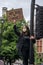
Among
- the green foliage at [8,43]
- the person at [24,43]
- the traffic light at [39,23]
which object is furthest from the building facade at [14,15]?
the green foliage at [8,43]

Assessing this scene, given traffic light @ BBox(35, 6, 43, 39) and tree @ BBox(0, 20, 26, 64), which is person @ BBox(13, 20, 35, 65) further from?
tree @ BBox(0, 20, 26, 64)

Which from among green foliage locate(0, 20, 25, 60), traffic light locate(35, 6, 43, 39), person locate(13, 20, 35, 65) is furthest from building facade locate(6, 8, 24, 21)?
green foliage locate(0, 20, 25, 60)

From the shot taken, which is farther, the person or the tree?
the tree

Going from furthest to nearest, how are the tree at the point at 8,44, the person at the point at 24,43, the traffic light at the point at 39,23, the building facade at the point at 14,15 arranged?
the tree at the point at 8,44, the person at the point at 24,43, the building facade at the point at 14,15, the traffic light at the point at 39,23

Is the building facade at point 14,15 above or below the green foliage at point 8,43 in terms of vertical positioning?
above

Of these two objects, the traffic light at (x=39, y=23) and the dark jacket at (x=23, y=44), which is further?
the dark jacket at (x=23, y=44)

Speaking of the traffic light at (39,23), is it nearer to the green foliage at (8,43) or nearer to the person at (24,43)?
the person at (24,43)

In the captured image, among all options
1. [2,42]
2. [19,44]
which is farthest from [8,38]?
[19,44]

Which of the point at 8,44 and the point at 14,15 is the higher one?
the point at 14,15

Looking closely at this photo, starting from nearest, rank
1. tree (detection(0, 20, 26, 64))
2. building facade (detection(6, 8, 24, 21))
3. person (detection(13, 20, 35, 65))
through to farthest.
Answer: building facade (detection(6, 8, 24, 21)) < person (detection(13, 20, 35, 65)) < tree (detection(0, 20, 26, 64))

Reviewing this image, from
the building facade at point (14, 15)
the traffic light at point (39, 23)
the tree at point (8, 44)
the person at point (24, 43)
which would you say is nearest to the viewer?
the traffic light at point (39, 23)

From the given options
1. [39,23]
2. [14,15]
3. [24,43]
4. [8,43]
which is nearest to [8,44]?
[8,43]

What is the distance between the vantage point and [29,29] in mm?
8477

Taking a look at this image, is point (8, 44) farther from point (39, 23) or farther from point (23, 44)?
point (39, 23)
